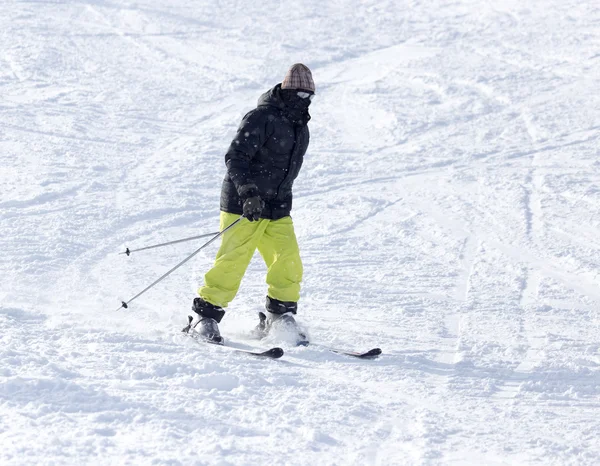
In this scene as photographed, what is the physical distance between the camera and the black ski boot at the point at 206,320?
4781mm

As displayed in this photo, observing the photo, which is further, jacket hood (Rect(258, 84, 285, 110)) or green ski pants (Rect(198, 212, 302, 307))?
green ski pants (Rect(198, 212, 302, 307))

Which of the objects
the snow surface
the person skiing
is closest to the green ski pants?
the person skiing

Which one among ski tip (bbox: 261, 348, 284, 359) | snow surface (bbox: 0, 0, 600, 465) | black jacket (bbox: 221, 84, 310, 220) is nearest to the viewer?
snow surface (bbox: 0, 0, 600, 465)

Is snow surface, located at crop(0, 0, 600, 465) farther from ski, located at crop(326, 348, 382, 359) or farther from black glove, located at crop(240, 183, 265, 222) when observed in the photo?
black glove, located at crop(240, 183, 265, 222)

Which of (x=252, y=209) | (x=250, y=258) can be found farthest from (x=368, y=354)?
(x=252, y=209)

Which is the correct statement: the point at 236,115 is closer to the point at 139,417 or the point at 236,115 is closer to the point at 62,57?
the point at 62,57

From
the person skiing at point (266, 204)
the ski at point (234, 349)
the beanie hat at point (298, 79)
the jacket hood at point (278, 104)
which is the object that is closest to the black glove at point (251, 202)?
the person skiing at point (266, 204)

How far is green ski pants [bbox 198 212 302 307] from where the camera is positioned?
489 cm

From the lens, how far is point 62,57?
564 inches

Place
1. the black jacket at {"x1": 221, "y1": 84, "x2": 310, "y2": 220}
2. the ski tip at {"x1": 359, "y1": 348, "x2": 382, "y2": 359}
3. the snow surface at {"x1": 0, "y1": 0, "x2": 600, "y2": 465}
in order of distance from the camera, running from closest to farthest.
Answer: the snow surface at {"x1": 0, "y1": 0, "x2": 600, "y2": 465} → the ski tip at {"x1": 359, "y1": 348, "x2": 382, "y2": 359} → the black jacket at {"x1": 221, "y1": 84, "x2": 310, "y2": 220}

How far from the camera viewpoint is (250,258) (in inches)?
193

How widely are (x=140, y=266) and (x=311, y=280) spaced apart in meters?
1.47

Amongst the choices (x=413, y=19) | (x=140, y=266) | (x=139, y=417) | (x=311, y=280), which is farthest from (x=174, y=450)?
(x=413, y=19)

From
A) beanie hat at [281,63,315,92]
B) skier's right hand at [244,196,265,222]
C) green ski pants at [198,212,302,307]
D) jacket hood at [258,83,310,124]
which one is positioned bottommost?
green ski pants at [198,212,302,307]
